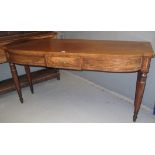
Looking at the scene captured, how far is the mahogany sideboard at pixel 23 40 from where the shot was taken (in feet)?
6.40

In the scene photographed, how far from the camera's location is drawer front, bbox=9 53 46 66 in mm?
1680

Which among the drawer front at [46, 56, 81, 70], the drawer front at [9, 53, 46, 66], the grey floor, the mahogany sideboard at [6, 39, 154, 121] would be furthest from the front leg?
the drawer front at [9, 53, 46, 66]

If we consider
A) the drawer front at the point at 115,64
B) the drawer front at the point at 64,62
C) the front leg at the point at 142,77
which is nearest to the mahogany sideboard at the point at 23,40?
the drawer front at the point at 64,62

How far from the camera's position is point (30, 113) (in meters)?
2.01

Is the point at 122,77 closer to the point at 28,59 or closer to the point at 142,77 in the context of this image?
the point at 142,77

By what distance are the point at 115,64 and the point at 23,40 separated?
3.52ft

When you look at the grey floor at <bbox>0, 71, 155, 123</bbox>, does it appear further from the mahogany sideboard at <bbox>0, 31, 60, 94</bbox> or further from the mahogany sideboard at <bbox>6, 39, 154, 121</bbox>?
the mahogany sideboard at <bbox>6, 39, 154, 121</bbox>

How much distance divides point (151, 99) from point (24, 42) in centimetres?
137

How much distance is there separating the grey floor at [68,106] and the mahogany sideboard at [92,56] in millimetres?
258

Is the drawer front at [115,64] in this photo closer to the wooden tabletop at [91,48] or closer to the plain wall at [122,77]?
the wooden tabletop at [91,48]

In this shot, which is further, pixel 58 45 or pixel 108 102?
pixel 108 102

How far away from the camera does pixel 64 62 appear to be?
1.58 meters
